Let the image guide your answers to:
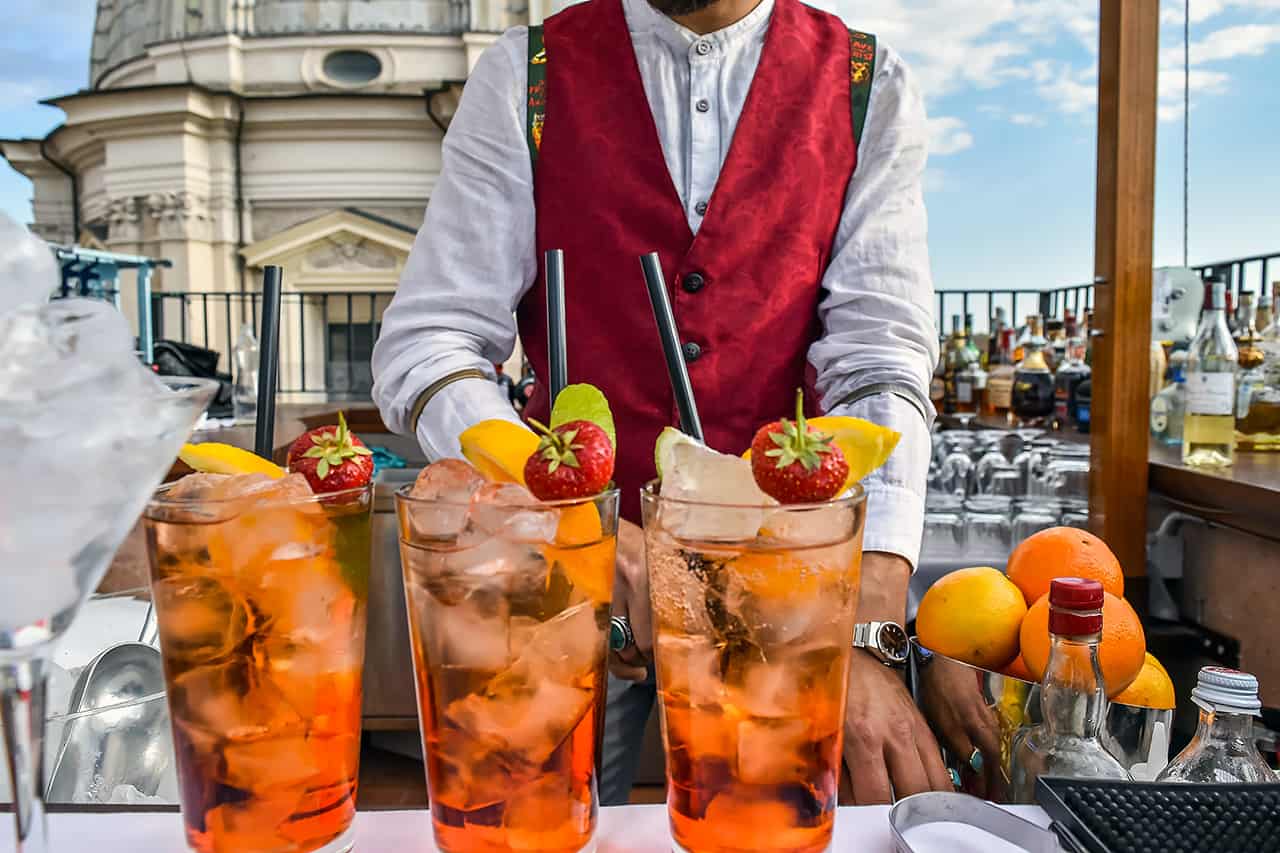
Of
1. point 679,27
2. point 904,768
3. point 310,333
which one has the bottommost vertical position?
point 904,768

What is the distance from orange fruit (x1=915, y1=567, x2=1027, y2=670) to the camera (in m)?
Result: 1.01

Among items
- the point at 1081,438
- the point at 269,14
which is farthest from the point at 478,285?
the point at 269,14

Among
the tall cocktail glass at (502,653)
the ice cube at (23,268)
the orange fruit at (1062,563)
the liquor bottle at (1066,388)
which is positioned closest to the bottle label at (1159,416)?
the liquor bottle at (1066,388)

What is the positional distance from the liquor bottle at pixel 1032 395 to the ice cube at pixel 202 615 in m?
2.94

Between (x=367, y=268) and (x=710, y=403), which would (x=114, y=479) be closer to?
(x=710, y=403)

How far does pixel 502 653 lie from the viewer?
0.53 metres

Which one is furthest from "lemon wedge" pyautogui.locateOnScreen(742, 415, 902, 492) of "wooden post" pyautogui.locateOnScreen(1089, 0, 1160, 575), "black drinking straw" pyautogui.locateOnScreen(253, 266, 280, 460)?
"wooden post" pyautogui.locateOnScreen(1089, 0, 1160, 575)

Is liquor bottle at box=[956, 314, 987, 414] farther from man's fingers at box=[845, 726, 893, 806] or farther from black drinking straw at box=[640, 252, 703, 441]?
black drinking straw at box=[640, 252, 703, 441]

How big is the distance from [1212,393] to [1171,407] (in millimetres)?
375

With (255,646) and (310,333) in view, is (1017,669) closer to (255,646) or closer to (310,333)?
(255,646)

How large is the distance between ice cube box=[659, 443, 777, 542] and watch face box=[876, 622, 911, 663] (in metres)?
0.48

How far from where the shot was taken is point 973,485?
2.22 m

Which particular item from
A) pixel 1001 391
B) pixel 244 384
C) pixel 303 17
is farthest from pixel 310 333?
pixel 1001 391

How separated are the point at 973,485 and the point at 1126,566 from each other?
0.35 meters
